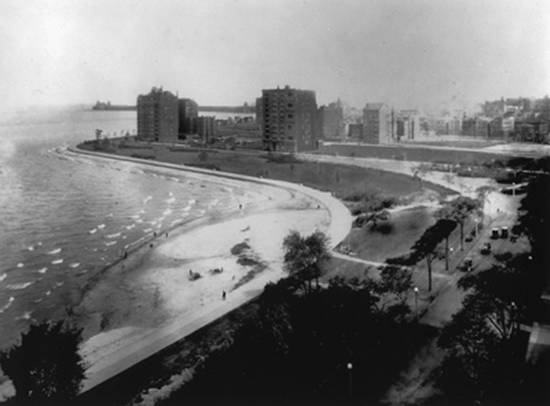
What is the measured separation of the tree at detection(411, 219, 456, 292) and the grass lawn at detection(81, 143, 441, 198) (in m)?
15.6

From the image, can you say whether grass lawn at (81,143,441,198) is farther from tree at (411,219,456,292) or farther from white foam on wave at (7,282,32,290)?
white foam on wave at (7,282,32,290)

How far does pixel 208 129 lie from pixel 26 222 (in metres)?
63.0

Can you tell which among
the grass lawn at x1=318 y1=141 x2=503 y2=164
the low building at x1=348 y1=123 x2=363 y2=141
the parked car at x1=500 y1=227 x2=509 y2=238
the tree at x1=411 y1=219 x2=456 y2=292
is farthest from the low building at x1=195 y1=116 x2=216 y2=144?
the parked car at x1=500 y1=227 x2=509 y2=238

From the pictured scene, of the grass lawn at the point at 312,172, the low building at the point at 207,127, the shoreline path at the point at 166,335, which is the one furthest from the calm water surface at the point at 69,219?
the low building at the point at 207,127

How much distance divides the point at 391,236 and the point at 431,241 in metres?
4.56

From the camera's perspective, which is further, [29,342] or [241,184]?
[241,184]

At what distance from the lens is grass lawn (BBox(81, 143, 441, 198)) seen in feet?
155

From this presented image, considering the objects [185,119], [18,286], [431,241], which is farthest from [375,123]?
[18,286]

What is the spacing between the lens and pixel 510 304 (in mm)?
15133

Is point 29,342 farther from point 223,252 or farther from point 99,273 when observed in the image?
point 223,252

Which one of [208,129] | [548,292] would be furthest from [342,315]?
[208,129]

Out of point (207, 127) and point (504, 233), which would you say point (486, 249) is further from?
point (207, 127)

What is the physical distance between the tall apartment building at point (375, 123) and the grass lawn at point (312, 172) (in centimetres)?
2024

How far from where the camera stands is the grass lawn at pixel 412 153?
6041cm
